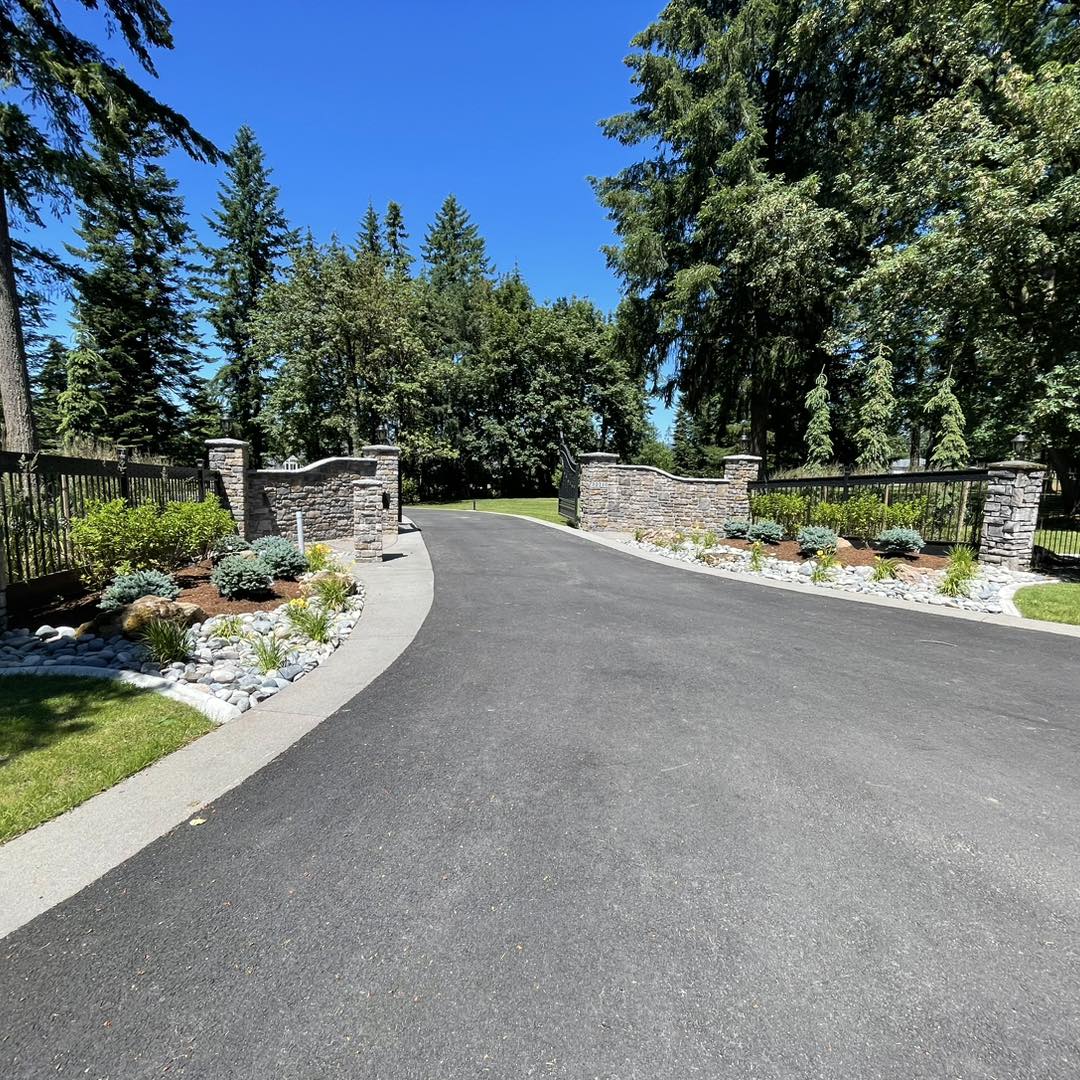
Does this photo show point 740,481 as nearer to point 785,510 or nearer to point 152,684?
point 785,510

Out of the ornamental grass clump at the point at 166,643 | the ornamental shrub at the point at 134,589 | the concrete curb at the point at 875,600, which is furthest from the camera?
the concrete curb at the point at 875,600

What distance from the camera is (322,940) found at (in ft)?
6.42

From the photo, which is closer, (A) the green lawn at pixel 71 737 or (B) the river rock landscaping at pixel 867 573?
(A) the green lawn at pixel 71 737

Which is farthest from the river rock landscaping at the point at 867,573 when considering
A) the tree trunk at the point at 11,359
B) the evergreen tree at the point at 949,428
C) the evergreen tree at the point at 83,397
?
the evergreen tree at the point at 83,397

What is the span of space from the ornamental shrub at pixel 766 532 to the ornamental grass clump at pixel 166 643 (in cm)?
1061

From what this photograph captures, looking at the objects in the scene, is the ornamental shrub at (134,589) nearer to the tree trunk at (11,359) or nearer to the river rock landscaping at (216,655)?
the river rock landscaping at (216,655)

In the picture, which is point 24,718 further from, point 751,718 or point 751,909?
point 751,718

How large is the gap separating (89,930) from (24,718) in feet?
7.66

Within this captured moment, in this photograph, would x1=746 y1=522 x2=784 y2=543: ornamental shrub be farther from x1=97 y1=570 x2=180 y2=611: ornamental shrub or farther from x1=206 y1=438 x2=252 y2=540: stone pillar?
x1=206 y1=438 x2=252 y2=540: stone pillar

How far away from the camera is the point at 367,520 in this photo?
10.1 metres

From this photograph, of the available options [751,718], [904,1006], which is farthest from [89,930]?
[751,718]

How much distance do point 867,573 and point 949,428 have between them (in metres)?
12.0

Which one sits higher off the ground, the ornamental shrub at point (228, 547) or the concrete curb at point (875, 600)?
the ornamental shrub at point (228, 547)

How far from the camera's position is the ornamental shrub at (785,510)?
1262 centimetres
